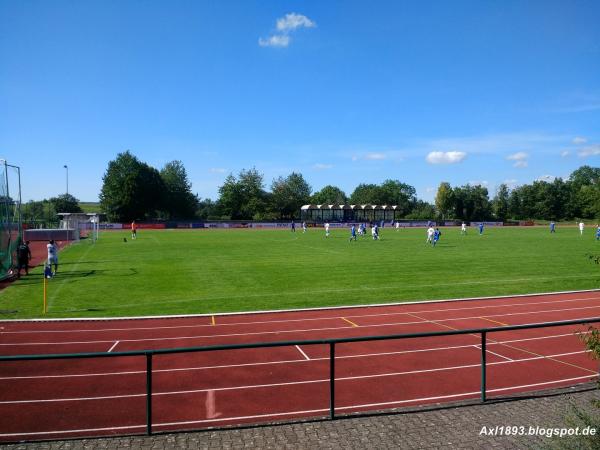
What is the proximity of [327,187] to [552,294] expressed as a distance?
143 meters

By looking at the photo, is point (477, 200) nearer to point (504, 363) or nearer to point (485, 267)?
point (485, 267)

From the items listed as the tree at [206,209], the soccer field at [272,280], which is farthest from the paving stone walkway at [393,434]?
the tree at [206,209]

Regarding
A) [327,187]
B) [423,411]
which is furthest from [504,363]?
[327,187]

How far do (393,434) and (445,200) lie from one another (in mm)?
118370

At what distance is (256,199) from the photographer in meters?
112

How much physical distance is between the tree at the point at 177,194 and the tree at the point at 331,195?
46.8 metres

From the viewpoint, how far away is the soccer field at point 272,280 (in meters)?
16.5

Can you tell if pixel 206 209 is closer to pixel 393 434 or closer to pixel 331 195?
pixel 331 195

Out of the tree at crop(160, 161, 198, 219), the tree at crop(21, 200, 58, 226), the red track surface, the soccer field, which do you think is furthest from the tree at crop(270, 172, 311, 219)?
the red track surface

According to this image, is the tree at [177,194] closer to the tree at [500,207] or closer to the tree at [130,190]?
the tree at [130,190]

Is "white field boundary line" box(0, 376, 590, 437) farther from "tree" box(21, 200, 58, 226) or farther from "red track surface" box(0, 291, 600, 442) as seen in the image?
"tree" box(21, 200, 58, 226)

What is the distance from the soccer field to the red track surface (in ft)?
8.52

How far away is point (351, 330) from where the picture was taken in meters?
12.9

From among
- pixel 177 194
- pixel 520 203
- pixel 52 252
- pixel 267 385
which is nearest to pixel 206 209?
pixel 177 194
